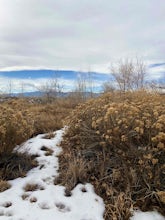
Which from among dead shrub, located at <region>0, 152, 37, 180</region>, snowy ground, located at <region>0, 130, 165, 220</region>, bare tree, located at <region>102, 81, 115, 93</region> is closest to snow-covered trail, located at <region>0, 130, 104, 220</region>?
snowy ground, located at <region>0, 130, 165, 220</region>

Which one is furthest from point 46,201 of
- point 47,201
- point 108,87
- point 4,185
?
point 108,87

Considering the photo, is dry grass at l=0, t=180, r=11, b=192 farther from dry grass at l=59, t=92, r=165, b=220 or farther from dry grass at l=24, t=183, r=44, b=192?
dry grass at l=59, t=92, r=165, b=220

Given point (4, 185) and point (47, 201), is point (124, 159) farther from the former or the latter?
point (4, 185)

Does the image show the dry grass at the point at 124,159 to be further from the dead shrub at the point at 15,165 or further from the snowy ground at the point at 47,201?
the dead shrub at the point at 15,165

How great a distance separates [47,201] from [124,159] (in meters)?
1.24

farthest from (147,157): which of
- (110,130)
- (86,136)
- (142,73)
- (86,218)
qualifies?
(142,73)

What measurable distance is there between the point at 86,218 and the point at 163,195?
3.27 feet

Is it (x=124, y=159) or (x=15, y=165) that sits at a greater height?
(x=124, y=159)

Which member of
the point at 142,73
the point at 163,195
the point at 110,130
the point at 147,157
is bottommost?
the point at 163,195

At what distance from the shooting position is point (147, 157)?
4.41 meters

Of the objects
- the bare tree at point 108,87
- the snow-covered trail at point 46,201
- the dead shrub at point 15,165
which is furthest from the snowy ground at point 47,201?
the bare tree at point 108,87

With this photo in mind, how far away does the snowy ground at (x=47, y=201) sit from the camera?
4.17 metres

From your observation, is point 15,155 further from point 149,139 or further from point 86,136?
point 149,139

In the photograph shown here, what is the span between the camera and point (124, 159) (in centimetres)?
481
